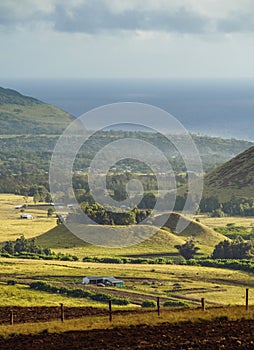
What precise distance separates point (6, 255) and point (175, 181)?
87606mm

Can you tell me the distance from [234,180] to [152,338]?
318 ft

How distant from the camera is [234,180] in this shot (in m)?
124

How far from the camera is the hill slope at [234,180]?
120 m

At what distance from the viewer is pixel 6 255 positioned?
2876 inches

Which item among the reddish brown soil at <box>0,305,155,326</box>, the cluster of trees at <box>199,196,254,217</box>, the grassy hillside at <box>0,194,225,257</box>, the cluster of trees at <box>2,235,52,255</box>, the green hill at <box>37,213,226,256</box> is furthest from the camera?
the cluster of trees at <box>199,196,254,217</box>

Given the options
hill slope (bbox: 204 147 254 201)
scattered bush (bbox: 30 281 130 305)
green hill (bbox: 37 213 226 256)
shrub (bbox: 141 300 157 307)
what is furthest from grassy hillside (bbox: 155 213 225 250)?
shrub (bbox: 141 300 157 307)

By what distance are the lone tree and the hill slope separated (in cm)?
3960

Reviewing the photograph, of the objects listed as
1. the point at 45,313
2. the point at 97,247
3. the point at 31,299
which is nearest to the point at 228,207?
the point at 97,247

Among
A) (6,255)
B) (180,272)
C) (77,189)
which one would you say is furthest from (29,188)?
(180,272)

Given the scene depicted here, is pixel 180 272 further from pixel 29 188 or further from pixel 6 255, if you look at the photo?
pixel 29 188

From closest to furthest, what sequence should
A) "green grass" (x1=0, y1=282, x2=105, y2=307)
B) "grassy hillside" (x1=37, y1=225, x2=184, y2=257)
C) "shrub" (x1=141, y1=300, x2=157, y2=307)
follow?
1. "green grass" (x1=0, y1=282, x2=105, y2=307)
2. "shrub" (x1=141, y1=300, x2=157, y2=307)
3. "grassy hillside" (x1=37, y1=225, x2=184, y2=257)

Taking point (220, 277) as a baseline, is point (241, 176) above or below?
above

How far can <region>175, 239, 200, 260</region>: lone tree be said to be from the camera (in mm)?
77812

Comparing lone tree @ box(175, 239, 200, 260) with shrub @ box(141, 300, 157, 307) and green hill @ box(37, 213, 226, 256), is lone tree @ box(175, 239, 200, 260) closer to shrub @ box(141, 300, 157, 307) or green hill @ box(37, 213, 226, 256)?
green hill @ box(37, 213, 226, 256)
